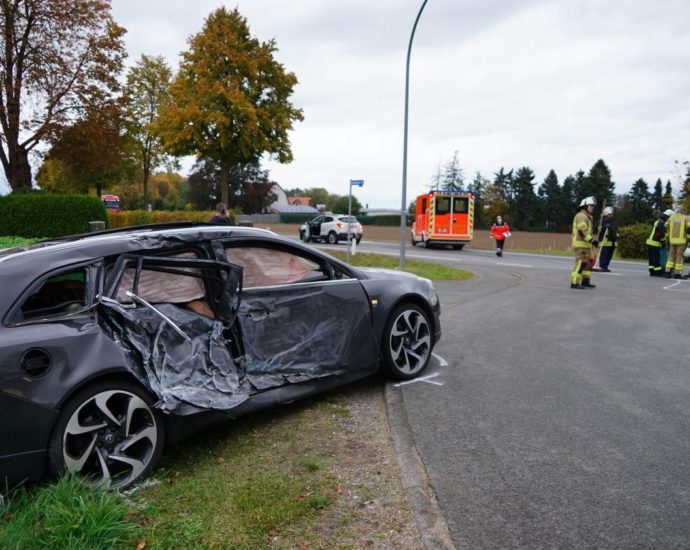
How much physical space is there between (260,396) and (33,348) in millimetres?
1530

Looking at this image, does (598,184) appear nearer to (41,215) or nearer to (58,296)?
(41,215)

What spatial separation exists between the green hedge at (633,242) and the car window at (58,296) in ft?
85.9

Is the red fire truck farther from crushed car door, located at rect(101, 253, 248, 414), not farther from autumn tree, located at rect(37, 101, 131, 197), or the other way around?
crushed car door, located at rect(101, 253, 248, 414)

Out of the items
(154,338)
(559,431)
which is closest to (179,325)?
(154,338)

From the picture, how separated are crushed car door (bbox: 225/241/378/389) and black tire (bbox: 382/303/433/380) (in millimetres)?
210

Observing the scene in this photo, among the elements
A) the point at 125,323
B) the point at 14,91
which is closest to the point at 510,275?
the point at 125,323

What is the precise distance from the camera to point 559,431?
13.8ft

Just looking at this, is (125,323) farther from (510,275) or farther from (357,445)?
(510,275)

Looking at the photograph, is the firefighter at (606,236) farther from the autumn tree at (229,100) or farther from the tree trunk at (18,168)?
the tree trunk at (18,168)

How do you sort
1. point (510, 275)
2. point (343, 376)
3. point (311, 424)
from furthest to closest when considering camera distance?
point (510, 275)
point (343, 376)
point (311, 424)

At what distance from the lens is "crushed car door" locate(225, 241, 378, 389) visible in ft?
13.5

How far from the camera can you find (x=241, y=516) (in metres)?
2.98

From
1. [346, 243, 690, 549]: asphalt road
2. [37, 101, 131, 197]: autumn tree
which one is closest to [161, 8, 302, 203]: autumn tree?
[37, 101, 131, 197]: autumn tree

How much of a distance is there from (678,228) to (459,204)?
13.3m
